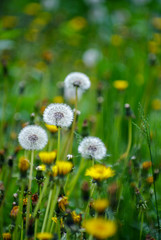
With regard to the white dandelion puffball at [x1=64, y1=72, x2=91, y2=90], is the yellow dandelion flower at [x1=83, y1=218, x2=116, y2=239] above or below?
below

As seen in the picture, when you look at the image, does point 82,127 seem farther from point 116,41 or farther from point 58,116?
point 116,41

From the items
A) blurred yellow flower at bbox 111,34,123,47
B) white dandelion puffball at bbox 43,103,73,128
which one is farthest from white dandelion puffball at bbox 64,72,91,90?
blurred yellow flower at bbox 111,34,123,47

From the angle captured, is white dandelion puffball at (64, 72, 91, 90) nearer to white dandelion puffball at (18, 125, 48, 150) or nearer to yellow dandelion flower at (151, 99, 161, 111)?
white dandelion puffball at (18, 125, 48, 150)

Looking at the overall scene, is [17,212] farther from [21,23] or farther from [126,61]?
[21,23]

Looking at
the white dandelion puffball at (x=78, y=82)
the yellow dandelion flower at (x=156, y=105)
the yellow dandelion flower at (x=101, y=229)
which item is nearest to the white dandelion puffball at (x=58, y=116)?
the white dandelion puffball at (x=78, y=82)

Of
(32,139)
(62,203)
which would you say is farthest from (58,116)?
(62,203)

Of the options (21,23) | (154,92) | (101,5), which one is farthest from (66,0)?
(154,92)

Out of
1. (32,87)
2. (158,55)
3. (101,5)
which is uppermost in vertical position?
(101,5)

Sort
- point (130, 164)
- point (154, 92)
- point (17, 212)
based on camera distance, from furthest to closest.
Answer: point (154, 92)
point (130, 164)
point (17, 212)

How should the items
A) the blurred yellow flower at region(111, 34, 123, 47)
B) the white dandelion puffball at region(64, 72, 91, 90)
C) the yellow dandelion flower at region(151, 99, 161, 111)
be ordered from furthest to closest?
the blurred yellow flower at region(111, 34, 123, 47) < the yellow dandelion flower at region(151, 99, 161, 111) < the white dandelion puffball at region(64, 72, 91, 90)
